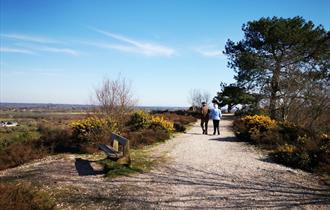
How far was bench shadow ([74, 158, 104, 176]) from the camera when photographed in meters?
9.84

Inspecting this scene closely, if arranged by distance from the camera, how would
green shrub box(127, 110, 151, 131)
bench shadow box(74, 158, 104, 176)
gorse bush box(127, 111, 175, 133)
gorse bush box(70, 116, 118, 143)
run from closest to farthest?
bench shadow box(74, 158, 104, 176)
gorse bush box(70, 116, 118, 143)
gorse bush box(127, 111, 175, 133)
green shrub box(127, 110, 151, 131)

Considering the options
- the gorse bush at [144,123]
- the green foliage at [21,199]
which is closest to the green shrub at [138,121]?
the gorse bush at [144,123]

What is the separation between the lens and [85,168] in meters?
10.5

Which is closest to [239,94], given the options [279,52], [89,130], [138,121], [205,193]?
[279,52]

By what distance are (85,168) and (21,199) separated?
4439mm

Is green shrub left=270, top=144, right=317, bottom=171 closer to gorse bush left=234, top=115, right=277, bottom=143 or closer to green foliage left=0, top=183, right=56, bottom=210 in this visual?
gorse bush left=234, top=115, right=277, bottom=143

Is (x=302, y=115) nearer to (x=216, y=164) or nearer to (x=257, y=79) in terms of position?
(x=257, y=79)

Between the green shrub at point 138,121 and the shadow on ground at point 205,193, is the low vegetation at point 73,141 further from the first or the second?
the shadow on ground at point 205,193

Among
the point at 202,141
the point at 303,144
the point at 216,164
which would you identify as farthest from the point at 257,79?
the point at 216,164

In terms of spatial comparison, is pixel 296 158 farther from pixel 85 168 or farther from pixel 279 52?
pixel 279 52

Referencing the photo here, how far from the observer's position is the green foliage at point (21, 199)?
18.8 ft

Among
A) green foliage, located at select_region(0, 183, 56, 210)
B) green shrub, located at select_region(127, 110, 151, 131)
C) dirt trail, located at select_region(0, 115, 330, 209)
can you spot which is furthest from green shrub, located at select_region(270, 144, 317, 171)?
green shrub, located at select_region(127, 110, 151, 131)

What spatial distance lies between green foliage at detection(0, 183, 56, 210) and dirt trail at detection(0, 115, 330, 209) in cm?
59

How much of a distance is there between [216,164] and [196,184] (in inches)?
102
